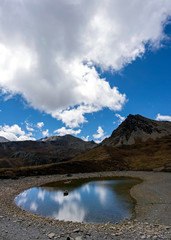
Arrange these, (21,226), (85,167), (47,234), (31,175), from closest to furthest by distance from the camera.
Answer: (47,234) → (21,226) → (31,175) → (85,167)

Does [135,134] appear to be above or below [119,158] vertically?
above

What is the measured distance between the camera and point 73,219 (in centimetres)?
2322

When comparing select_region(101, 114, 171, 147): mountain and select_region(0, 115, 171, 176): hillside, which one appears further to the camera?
select_region(101, 114, 171, 147): mountain

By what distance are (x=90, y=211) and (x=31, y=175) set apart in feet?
177

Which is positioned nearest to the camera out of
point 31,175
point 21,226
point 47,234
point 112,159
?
point 47,234

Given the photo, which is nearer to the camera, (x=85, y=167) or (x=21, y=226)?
(x=21, y=226)

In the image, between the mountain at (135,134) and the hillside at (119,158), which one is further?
the mountain at (135,134)

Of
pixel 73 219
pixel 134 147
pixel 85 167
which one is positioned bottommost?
pixel 73 219

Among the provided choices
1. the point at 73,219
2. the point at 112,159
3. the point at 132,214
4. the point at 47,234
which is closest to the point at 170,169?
the point at 112,159

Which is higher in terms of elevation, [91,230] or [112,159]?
[112,159]

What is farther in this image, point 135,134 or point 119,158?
point 135,134

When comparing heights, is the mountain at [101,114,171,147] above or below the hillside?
above

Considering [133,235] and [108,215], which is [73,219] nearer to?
[108,215]

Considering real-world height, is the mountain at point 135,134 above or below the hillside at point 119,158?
above
